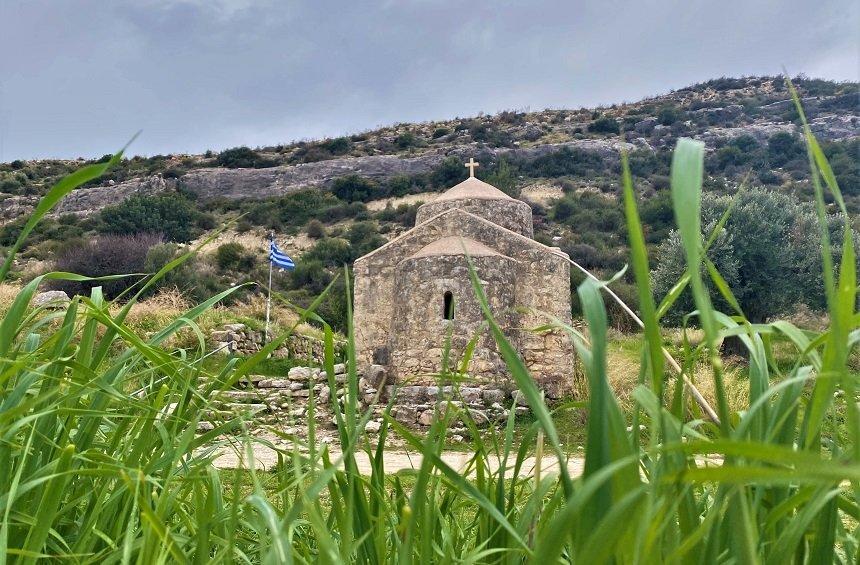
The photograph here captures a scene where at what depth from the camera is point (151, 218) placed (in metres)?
26.0

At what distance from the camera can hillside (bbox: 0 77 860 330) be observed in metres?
25.2

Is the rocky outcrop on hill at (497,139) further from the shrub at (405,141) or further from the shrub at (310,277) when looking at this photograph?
the shrub at (310,277)

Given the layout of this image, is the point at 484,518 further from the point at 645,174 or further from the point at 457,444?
the point at 645,174

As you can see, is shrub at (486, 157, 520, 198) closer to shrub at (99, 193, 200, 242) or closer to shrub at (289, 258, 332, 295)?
shrub at (289, 258, 332, 295)

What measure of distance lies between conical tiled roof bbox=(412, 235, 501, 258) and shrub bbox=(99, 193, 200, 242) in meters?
17.7

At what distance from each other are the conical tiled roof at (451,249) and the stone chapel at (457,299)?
0.6 inches

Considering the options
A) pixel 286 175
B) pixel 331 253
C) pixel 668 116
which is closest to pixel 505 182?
pixel 331 253

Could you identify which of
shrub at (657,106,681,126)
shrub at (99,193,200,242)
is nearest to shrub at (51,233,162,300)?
shrub at (99,193,200,242)

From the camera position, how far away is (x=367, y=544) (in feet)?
2.87

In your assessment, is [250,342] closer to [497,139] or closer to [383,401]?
[383,401]

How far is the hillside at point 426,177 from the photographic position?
82.8 feet

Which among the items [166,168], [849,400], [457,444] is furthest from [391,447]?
[166,168]

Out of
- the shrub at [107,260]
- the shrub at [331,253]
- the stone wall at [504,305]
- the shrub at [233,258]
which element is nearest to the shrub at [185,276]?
the shrub at [107,260]

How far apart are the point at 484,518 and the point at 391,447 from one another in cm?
700
